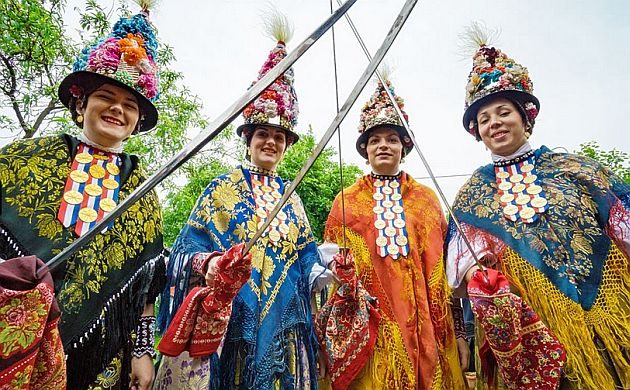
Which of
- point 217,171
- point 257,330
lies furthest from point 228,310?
point 217,171

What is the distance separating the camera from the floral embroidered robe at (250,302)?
2.04 metres

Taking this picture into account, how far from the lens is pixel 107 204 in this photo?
6.59 feet

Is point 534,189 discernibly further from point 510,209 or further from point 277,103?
point 277,103

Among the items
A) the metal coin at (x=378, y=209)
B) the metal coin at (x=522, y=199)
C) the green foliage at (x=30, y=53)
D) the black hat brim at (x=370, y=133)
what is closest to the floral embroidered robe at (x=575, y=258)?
the metal coin at (x=522, y=199)

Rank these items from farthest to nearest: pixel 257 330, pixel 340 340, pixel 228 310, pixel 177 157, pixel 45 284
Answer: pixel 340 340 < pixel 257 330 < pixel 228 310 < pixel 45 284 < pixel 177 157

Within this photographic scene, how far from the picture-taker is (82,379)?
1.76 m

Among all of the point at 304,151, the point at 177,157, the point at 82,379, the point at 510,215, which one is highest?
the point at 304,151

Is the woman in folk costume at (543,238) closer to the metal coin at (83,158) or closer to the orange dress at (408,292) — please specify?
the orange dress at (408,292)

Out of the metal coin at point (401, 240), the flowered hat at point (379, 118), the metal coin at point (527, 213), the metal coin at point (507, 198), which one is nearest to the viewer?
the metal coin at point (527, 213)

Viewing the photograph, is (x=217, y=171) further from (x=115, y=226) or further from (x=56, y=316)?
(x=56, y=316)

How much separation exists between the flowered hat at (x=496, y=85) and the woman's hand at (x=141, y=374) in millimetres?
2326

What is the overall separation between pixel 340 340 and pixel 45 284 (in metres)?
1.50

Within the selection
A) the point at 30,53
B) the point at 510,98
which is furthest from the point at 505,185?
the point at 30,53

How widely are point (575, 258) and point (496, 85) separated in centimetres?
110
